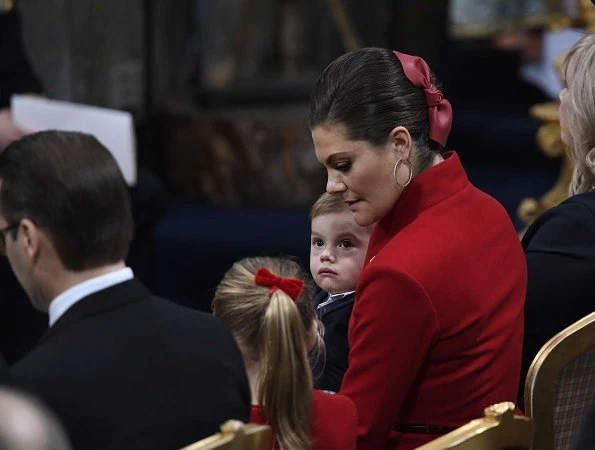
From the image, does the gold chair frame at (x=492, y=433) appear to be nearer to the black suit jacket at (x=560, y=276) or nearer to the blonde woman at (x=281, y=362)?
the blonde woman at (x=281, y=362)

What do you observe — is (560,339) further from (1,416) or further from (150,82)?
(150,82)

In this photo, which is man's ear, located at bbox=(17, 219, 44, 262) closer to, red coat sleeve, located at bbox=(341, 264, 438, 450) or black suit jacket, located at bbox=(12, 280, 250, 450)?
black suit jacket, located at bbox=(12, 280, 250, 450)

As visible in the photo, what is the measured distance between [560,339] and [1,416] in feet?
3.83

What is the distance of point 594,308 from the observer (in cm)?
258

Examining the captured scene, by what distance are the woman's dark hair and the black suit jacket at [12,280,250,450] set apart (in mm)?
487

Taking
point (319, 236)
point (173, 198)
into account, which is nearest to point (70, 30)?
point (173, 198)

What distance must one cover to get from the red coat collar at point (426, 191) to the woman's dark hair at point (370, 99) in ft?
0.19

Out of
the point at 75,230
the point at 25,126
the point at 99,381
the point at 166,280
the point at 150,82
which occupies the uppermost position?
the point at 75,230

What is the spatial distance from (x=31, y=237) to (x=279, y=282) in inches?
17.6

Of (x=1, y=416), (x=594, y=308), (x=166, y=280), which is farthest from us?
(x=166, y=280)

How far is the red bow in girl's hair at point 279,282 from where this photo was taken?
86.0 inches

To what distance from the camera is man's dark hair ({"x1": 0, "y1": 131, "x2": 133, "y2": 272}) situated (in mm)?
1915

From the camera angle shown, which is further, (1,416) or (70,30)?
(70,30)

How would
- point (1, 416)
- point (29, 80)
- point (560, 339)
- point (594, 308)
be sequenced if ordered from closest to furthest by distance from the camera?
point (1, 416) → point (560, 339) → point (594, 308) → point (29, 80)
